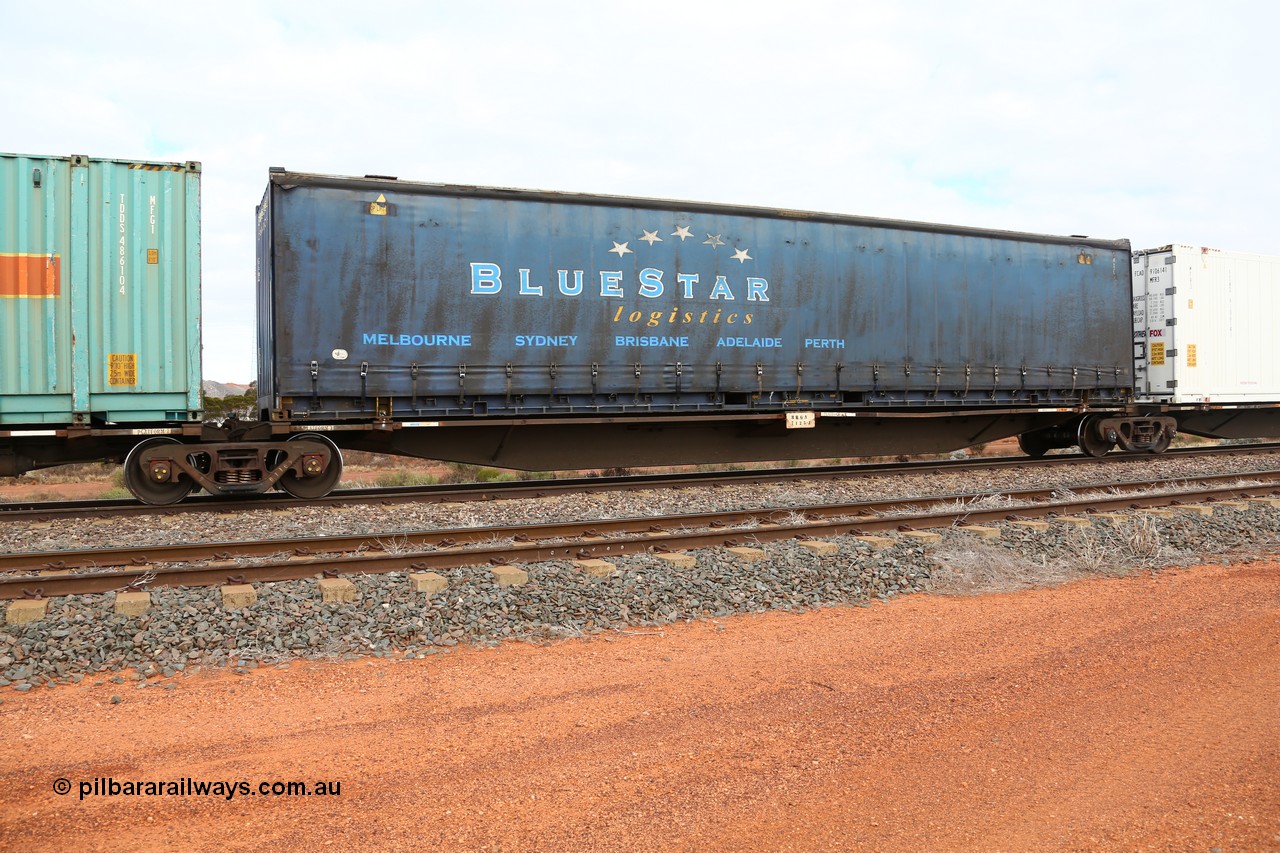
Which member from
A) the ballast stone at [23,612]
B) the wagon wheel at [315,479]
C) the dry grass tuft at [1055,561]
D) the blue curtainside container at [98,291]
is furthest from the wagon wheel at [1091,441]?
the ballast stone at [23,612]

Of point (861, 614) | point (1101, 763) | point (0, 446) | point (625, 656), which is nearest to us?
point (1101, 763)

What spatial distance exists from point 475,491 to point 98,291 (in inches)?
187

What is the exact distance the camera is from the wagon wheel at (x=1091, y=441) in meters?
15.7

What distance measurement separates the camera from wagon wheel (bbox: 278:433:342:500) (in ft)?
35.2

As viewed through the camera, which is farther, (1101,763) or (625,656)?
(625,656)

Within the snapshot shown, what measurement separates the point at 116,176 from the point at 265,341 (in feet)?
8.29

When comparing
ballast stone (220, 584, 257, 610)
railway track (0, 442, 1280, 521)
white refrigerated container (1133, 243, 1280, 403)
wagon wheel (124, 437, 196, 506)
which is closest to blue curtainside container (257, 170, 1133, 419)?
railway track (0, 442, 1280, 521)

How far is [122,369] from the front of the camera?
9.71 m

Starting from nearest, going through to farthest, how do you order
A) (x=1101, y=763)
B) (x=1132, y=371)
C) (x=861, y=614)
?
(x=1101, y=763), (x=861, y=614), (x=1132, y=371)

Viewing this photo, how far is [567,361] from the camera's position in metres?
11.7

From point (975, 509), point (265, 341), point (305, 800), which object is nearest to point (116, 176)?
point (265, 341)

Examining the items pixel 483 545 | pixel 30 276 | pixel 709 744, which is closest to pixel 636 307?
pixel 483 545

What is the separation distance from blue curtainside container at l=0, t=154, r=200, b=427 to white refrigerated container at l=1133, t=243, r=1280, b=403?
1611cm

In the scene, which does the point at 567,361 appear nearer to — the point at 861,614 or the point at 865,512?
the point at 865,512
